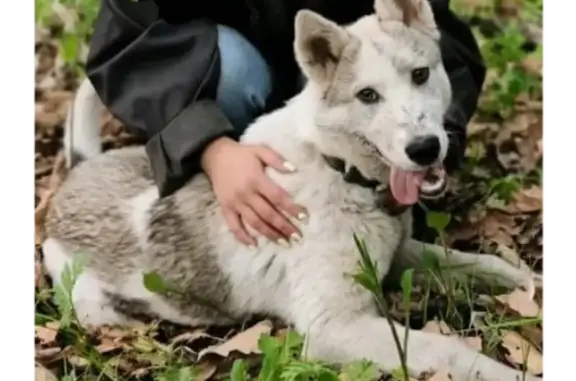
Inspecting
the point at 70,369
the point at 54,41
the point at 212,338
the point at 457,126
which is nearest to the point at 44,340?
the point at 70,369

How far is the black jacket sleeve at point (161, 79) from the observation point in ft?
3.12

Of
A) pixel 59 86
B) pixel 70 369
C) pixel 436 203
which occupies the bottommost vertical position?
pixel 70 369

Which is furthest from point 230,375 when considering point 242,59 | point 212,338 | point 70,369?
point 242,59

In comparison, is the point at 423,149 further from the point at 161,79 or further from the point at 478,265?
the point at 161,79

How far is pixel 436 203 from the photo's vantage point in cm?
94

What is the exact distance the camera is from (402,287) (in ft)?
2.99

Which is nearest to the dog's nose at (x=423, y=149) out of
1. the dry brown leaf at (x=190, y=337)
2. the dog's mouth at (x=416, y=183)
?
the dog's mouth at (x=416, y=183)

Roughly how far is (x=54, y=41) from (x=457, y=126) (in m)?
0.40

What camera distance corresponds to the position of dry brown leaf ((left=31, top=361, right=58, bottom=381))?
0.94 metres

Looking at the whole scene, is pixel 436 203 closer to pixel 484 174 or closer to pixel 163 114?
pixel 484 174

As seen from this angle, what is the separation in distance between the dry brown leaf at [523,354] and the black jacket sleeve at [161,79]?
12.5 inches

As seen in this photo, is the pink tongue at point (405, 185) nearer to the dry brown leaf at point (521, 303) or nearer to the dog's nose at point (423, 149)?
the dog's nose at point (423, 149)

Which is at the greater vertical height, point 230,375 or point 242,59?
point 242,59

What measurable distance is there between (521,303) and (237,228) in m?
0.27
